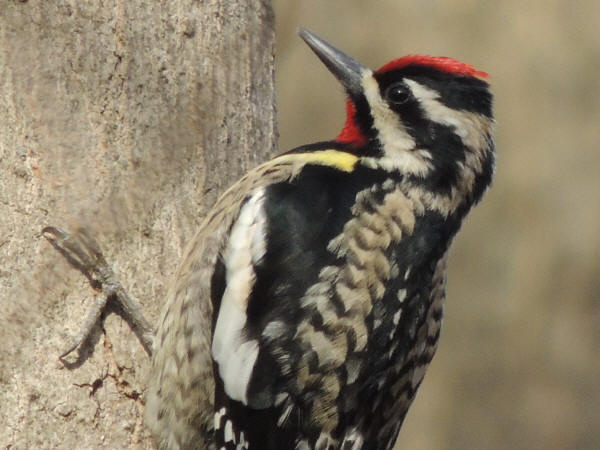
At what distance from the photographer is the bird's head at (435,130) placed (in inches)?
117

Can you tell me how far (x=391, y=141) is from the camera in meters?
3.04

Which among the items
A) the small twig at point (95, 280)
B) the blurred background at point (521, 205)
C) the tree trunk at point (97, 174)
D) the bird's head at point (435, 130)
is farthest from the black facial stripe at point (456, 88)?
the blurred background at point (521, 205)

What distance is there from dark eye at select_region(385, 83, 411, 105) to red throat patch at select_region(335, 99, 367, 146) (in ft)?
0.38

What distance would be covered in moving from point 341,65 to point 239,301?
2.91ft

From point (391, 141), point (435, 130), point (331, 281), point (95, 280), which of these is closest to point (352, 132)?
point (391, 141)

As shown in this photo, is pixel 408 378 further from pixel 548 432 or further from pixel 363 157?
pixel 548 432

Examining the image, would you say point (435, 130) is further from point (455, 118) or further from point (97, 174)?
point (97, 174)

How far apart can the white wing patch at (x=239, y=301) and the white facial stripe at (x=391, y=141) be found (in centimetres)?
42

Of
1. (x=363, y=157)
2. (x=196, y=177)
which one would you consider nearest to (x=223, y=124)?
(x=196, y=177)

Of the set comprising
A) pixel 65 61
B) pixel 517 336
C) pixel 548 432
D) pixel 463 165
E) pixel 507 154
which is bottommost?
pixel 548 432

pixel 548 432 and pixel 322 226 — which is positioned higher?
pixel 322 226

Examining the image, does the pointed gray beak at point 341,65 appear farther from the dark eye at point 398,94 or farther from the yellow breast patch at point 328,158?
the yellow breast patch at point 328,158

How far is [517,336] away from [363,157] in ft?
15.6

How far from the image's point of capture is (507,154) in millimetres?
7512
